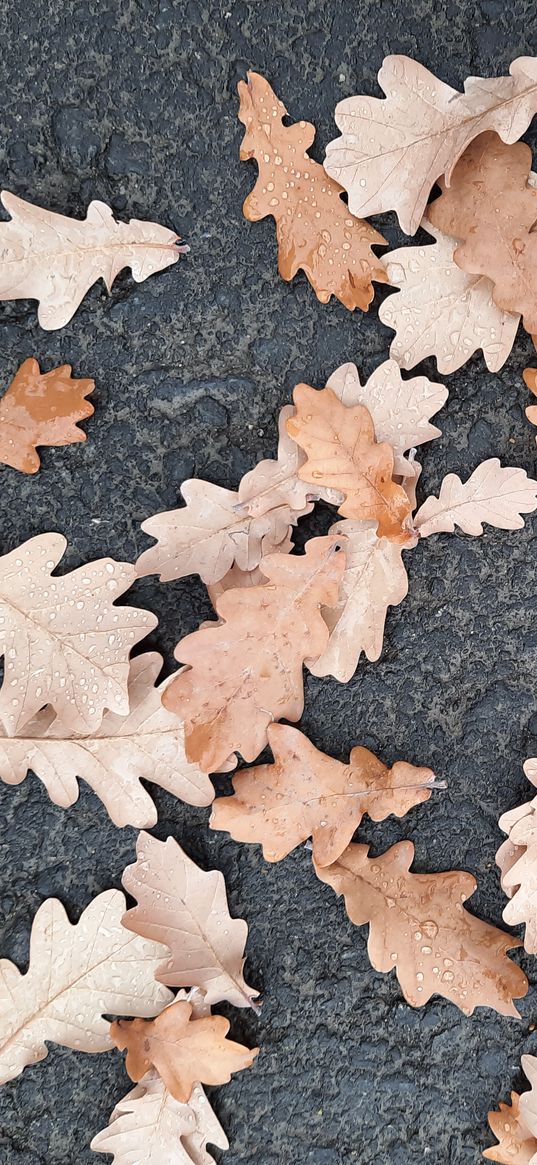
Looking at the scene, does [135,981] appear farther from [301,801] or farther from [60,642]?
[60,642]

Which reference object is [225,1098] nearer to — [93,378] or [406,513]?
[406,513]

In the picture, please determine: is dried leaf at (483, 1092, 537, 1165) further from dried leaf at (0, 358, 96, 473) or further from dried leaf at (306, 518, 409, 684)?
dried leaf at (0, 358, 96, 473)

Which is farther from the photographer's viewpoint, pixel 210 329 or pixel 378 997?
pixel 378 997

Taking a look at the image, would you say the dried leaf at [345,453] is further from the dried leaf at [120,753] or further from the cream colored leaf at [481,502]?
the dried leaf at [120,753]

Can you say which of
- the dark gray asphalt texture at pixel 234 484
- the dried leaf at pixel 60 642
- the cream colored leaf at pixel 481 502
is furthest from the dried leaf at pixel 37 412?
the cream colored leaf at pixel 481 502

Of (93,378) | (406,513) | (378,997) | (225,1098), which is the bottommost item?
(225,1098)

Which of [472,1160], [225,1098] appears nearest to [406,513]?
[225,1098]

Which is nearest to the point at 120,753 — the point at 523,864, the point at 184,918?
the point at 184,918
